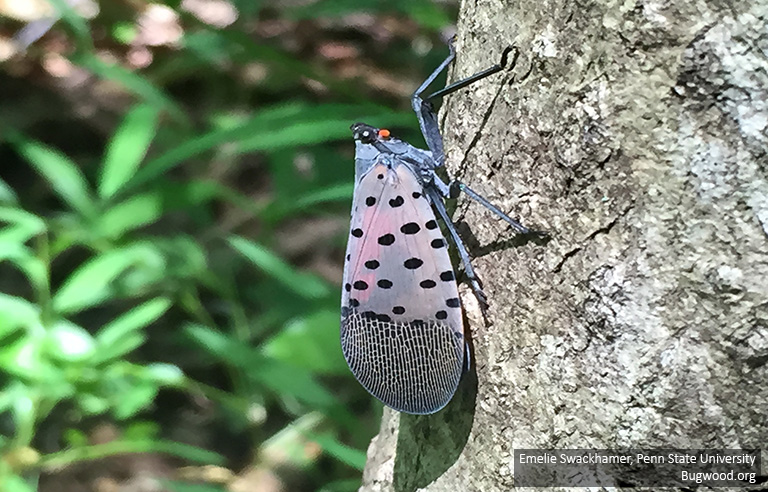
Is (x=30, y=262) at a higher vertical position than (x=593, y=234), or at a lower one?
higher

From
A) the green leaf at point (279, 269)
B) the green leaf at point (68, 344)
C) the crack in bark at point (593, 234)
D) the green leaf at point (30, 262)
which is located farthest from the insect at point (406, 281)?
the green leaf at point (30, 262)

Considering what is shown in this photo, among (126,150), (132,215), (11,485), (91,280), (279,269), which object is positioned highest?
(126,150)

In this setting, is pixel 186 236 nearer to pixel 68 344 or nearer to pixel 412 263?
pixel 68 344

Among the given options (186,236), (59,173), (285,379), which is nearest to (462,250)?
(285,379)

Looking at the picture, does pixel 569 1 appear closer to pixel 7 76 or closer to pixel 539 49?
pixel 539 49

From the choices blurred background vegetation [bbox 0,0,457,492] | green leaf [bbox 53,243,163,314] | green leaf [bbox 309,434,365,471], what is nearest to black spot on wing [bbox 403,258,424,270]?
blurred background vegetation [bbox 0,0,457,492]
